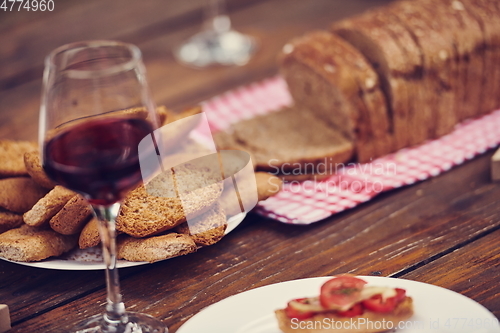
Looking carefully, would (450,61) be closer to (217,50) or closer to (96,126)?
(217,50)

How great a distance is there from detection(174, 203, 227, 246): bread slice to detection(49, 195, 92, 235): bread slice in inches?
8.1

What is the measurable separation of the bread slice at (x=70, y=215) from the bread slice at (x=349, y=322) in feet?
1.65

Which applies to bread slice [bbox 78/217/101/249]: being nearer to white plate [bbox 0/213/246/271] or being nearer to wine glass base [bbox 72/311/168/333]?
white plate [bbox 0/213/246/271]

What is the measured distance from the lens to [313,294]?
117 centimetres

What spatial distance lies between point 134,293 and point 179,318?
143mm

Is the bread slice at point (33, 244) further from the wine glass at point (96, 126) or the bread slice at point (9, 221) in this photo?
the wine glass at point (96, 126)

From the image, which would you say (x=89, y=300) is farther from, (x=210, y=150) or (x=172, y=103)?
(x=172, y=103)

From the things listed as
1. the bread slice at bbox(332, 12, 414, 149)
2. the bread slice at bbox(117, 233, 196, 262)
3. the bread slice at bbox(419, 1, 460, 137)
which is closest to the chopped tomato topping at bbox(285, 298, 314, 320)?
the bread slice at bbox(117, 233, 196, 262)

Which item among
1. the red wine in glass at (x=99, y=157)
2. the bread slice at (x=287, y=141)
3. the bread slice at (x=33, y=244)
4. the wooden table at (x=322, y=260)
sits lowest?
the wooden table at (x=322, y=260)

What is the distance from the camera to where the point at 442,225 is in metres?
1.46

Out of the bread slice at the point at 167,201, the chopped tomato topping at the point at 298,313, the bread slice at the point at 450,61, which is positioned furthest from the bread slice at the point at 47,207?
the bread slice at the point at 450,61

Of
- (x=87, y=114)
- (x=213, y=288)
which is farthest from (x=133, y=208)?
(x=87, y=114)

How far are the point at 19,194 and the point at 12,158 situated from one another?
0.50 feet

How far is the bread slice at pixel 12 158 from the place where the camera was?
4.91 feet
